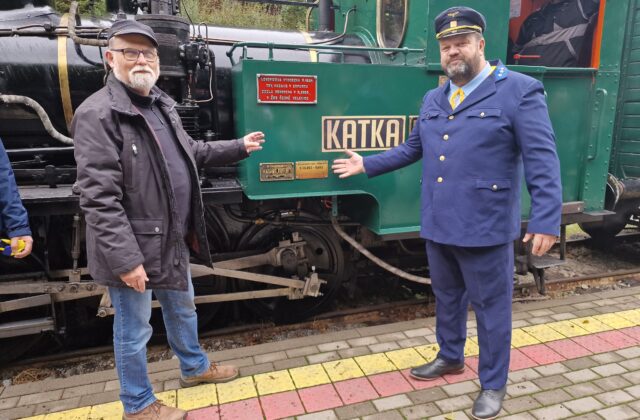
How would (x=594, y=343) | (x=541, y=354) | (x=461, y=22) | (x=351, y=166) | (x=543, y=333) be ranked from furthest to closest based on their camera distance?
1. (x=543, y=333)
2. (x=594, y=343)
3. (x=541, y=354)
4. (x=351, y=166)
5. (x=461, y=22)

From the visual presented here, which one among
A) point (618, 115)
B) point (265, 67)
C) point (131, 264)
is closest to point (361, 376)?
point (131, 264)

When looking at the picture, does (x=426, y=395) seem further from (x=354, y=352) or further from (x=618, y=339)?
(x=618, y=339)

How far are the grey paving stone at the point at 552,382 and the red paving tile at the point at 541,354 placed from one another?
16cm

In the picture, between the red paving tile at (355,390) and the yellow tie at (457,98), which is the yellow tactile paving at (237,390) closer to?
the red paving tile at (355,390)

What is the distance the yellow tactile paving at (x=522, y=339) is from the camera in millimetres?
3074

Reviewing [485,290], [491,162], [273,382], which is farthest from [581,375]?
[273,382]

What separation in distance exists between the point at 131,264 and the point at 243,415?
39.6 inches

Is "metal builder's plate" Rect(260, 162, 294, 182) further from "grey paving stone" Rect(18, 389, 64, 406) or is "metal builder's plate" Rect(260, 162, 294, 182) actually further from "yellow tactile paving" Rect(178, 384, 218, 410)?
"grey paving stone" Rect(18, 389, 64, 406)

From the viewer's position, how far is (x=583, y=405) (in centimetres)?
246

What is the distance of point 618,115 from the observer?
176 inches

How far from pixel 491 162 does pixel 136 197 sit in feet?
5.12

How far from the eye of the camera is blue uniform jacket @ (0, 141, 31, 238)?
234 cm

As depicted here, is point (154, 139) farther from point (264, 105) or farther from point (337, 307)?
point (337, 307)

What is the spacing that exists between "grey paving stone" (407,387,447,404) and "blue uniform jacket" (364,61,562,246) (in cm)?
84
